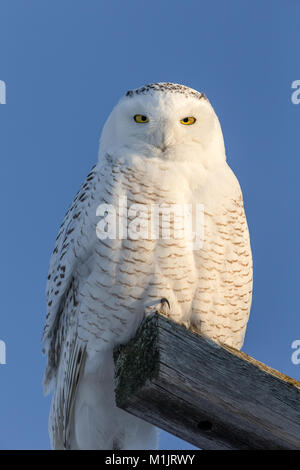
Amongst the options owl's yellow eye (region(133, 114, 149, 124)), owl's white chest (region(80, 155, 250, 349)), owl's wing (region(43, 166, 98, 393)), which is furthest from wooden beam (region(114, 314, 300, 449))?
owl's yellow eye (region(133, 114, 149, 124))

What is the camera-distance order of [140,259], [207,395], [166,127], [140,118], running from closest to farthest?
1. [207,395]
2. [140,259]
3. [166,127]
4. [140,118]

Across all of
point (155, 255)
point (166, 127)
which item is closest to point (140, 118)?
point (166, 127)

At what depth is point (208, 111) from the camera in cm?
330

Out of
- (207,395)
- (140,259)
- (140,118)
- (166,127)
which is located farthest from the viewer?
(140,118)

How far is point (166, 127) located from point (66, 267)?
0.88 meters

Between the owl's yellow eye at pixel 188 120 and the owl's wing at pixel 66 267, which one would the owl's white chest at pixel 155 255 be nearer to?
the owl's wing at pixel 66 267

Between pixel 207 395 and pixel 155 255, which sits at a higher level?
pixel 155 255

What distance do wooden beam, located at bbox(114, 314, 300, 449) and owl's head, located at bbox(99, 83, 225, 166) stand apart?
1.30 m

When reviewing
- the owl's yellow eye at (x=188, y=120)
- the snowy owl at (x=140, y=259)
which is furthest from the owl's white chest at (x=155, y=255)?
the owl's yellow eye at (x=188, y=120)

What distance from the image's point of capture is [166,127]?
300 cm

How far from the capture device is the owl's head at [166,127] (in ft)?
9.91

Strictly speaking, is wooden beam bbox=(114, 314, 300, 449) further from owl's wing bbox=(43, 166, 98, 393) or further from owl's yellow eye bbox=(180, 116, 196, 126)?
owl's yellow eye bbox=(180, 116, 196, 126)

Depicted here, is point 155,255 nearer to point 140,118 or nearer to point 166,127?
point 166,127
